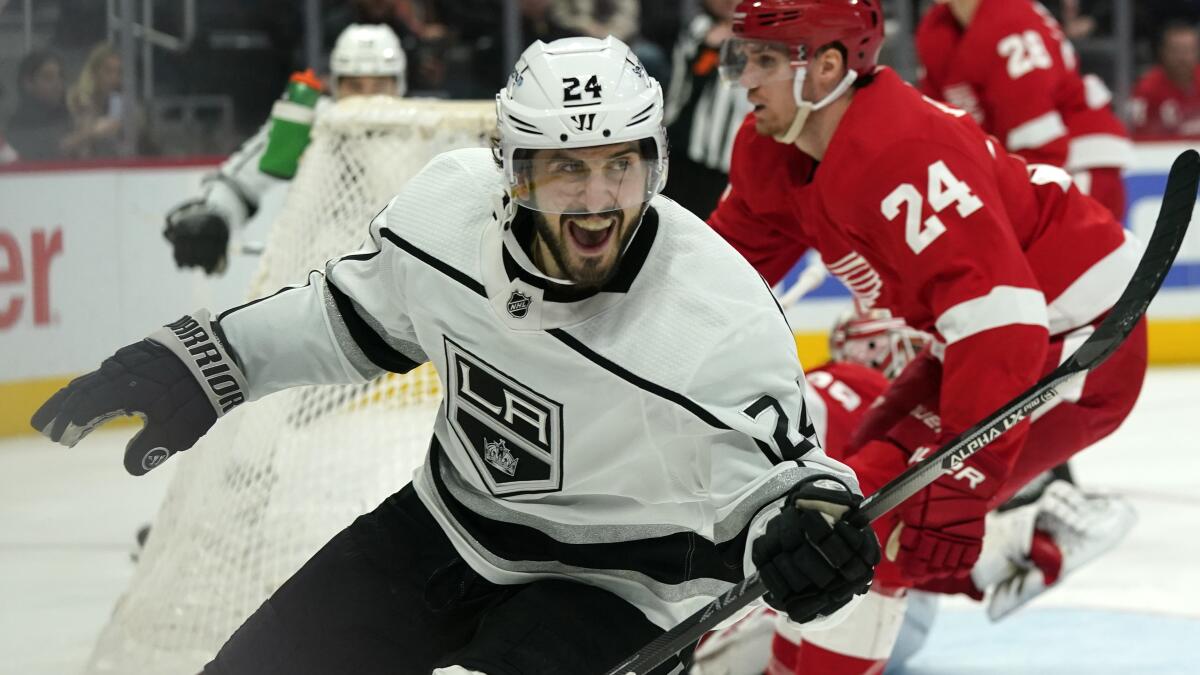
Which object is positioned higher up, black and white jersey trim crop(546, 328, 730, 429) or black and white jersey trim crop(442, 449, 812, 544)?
black and white jersey trim crop(546, 328, 730, 429)

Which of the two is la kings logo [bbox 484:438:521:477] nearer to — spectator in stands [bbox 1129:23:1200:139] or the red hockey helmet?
the red hockey helmet

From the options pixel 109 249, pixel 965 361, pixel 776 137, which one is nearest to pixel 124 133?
pixel 109 249

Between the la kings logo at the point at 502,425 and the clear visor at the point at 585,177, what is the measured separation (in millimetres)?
216

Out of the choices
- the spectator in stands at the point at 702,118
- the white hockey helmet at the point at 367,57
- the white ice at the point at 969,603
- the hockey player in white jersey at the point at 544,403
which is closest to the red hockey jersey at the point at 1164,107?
the white ice at the point at 969,603

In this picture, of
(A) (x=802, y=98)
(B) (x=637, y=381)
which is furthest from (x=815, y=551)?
(A) (x=802, y=98)

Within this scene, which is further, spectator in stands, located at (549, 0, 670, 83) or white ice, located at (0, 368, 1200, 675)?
spectator in stands, located at (549, 0, 670, 83)

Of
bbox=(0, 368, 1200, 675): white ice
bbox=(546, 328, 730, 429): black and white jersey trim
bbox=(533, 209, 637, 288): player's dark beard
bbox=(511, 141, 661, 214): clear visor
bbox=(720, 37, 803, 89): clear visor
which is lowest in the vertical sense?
bbox=(0, 368, 1200, 675): white ice

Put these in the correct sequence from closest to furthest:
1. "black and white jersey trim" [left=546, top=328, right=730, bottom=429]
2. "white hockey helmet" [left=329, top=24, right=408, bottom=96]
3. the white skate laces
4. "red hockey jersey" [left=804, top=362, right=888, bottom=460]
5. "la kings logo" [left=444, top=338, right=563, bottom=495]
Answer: "black and white jersey trim" [left=546, top=328, right=730, bottom=429] < "la kings logo" [left=444, top=338, right=563, bottom=495] < "red hockey jersey" [left=804, top=362, right=888, bottom=460] < the white skate laces < "white hockey helmet" [left=329, top=24, right=408, bottom=96]

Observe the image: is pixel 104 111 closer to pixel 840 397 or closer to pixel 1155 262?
pixel 840 397

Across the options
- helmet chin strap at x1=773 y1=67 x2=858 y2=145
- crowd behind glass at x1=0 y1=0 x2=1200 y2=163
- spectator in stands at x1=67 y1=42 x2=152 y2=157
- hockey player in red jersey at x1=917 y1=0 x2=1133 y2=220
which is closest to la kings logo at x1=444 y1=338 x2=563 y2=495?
helmet chin strap at x1=773 y1=67 x2=858 y2=145

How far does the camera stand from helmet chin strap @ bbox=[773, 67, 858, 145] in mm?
2719

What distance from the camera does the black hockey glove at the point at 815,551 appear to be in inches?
70.0

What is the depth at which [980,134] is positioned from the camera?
9.08 ft

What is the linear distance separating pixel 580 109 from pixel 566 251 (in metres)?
0.15
